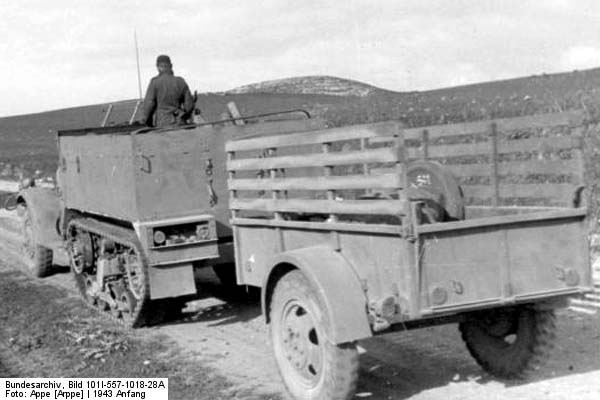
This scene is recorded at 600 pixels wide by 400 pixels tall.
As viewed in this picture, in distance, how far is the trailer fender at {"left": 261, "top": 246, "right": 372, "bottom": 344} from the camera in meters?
5.05

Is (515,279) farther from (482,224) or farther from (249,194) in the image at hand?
(249,194)

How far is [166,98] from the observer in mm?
9289

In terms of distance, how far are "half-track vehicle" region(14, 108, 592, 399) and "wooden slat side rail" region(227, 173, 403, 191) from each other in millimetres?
10

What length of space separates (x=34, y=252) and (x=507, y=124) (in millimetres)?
7859

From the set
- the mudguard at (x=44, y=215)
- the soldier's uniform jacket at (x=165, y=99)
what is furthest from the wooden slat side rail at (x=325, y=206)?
the mudguard at (x=44, y=215)

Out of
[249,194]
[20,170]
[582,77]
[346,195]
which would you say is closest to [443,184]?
[346,195]

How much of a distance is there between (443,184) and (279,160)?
3.60 ft

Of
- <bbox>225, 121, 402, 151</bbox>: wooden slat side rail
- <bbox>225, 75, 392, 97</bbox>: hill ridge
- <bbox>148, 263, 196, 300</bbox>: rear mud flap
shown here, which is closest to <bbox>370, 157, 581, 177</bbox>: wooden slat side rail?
<bbox>225, 121, 402, 151</bbox>: wooden slat side rail

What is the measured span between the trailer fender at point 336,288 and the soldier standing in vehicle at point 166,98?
4.07 meters

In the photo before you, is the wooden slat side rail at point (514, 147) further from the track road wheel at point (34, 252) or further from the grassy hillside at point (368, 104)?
the track road wheel at point (34, 252)

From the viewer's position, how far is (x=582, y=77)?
2122cm

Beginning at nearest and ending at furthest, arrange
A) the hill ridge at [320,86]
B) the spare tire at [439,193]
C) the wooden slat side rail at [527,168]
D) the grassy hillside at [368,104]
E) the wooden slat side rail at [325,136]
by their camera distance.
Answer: the wooden slat side rail at [325,136] < the wooden slat side rail at [527,168] < the spare tire at [439,193] < the grassy hillside at [368,104] < the hill ridge at [320,86]

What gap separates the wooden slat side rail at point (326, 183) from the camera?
5.04 metres

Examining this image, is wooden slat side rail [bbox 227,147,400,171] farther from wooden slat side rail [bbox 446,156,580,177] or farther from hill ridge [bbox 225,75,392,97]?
hill ridge [bbox 225,75,392,97]
